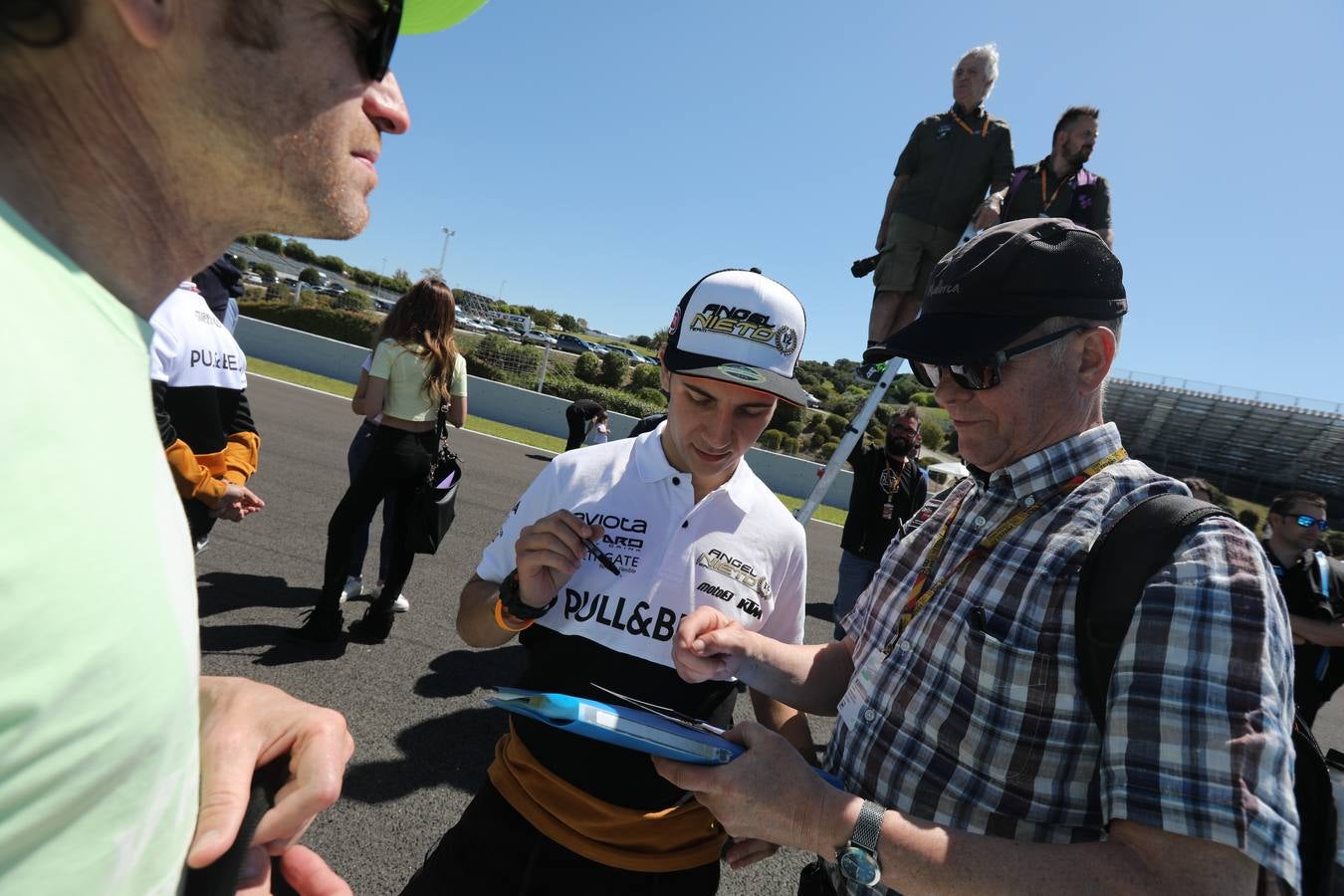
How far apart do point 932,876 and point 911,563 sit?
2.58 feet

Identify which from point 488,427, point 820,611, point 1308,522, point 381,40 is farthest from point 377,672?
point 488,427

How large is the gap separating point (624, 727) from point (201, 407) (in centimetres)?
297

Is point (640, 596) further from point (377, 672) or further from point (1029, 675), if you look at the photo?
point (377, 672)

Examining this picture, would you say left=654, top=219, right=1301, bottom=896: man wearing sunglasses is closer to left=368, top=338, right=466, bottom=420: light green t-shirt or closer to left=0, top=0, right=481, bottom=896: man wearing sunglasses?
left=0, top=0, right=481, bottom=896: man wearing sunglasses

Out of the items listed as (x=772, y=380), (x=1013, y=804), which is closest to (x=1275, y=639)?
(x=1013, y=804)

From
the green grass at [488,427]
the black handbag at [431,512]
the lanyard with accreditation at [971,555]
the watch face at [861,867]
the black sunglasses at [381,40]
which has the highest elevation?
the black sunglasses at [381,40]

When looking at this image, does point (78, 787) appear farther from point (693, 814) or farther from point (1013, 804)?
point (693, 814)

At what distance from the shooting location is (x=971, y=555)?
1.52m

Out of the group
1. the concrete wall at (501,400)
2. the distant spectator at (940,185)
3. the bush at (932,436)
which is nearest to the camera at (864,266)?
the distant spectator at (940,185)

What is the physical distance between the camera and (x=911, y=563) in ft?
5.83

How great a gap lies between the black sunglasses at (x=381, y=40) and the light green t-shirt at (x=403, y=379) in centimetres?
392

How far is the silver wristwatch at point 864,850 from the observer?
1208mm

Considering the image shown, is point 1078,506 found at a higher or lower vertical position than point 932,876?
higher

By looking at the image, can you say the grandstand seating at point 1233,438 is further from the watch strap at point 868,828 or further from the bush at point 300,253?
the bush at point 300,253
